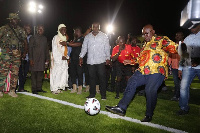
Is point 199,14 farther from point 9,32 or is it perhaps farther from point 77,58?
point 9,32

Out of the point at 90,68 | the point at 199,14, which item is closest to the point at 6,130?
the point at 90,68

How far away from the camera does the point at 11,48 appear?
634cm

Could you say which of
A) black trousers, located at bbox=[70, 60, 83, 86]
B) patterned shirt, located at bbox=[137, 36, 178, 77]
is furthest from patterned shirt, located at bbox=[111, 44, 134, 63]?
patterned shirt, located at bbox=[137, 36, 178, 77]

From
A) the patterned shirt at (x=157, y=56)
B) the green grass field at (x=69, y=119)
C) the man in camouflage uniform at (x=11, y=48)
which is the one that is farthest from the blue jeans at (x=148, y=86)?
the man in camouflage uniform at (x=11, y=48)

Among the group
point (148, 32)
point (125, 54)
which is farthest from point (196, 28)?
point (125, 54)

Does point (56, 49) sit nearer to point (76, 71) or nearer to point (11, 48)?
point (76, 71)

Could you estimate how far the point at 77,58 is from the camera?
748cm

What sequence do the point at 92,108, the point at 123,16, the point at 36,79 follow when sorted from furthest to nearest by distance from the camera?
the point at 123,16 < the point at 36,79 < the point at 92,108

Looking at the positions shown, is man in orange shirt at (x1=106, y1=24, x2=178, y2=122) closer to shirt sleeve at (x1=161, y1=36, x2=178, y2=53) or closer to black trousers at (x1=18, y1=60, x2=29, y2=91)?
shirt sleeve at (x1=161, y1=36, x2=178, y2=53)

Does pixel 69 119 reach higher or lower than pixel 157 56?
lower

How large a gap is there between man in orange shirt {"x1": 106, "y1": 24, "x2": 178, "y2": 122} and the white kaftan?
347cm

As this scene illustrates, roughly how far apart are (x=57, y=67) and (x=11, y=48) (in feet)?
5.66

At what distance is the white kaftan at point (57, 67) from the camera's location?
723cm

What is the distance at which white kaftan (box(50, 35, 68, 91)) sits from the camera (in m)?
7.23
